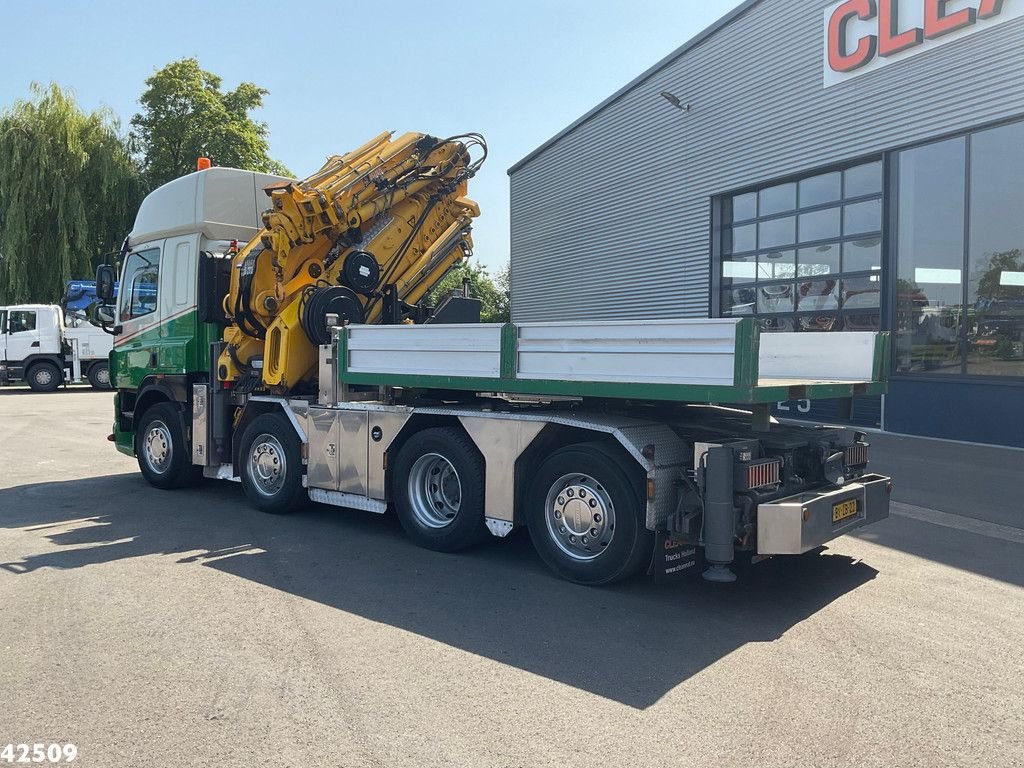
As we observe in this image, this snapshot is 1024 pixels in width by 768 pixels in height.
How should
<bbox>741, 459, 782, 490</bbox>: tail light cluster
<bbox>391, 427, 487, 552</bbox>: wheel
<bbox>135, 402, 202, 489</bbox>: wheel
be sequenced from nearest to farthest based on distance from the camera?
<bbox>741, 459, 782, 490</bbox>: tail light cluster, <bbox>391, 427, 487, 552</bbox>: wheel, <bbox>135, 402, 202, 489</bbox>: wheel

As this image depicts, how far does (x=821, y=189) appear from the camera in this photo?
14633mm

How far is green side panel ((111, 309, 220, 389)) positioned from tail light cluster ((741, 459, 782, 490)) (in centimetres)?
606

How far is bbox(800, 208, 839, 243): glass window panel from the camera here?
14.4 m

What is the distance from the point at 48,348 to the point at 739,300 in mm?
22168

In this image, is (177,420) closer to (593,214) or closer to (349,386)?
(349,386)

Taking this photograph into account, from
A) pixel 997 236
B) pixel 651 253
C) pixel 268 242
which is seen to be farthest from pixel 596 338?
pixel 651 253

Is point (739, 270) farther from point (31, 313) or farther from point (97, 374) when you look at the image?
point (31, 313)

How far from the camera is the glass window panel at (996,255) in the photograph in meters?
11.7

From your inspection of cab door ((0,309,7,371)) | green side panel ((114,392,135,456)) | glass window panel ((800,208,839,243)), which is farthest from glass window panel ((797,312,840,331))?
cab door ((0,309,7,371))

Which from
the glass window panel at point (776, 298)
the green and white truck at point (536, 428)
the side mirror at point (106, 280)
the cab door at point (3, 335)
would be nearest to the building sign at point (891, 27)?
the glass window panel at point (776, 298)

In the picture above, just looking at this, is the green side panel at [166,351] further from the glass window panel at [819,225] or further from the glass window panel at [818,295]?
the glass window panel at [819,225]

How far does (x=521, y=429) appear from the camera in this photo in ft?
19.1

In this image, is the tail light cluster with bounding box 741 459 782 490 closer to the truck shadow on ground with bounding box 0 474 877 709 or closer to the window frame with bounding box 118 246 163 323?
the truck shadow on ground with bounding box 0 474 877 709

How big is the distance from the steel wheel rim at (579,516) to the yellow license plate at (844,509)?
143 cm
